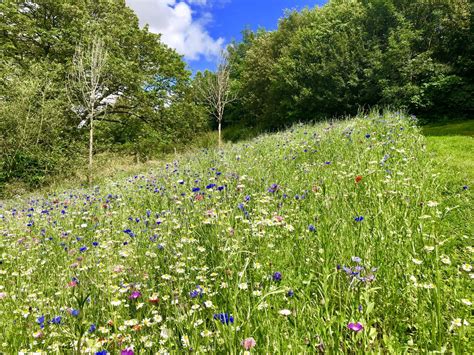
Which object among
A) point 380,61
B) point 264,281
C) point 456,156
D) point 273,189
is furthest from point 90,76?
point 380,61

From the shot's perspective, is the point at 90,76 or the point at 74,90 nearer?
the point at 90,76

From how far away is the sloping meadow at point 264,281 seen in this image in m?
1.54

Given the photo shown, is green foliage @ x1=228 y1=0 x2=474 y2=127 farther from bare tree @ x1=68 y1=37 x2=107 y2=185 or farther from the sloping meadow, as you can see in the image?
the sloping meadow

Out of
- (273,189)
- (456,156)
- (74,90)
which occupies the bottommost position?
(273,189)

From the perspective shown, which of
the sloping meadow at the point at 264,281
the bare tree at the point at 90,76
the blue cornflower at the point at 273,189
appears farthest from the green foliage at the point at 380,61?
the sloping meadow at the point at 264,281

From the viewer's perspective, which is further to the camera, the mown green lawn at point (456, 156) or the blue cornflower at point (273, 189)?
the mown green lawn at point (456, 156)

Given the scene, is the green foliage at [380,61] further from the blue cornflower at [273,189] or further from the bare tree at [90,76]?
the blue cornflower at [273,189]

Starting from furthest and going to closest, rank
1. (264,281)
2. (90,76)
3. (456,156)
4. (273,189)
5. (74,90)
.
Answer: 1. (74,90)
2. (90,76)
3. (456,156)
4. (273,189)
5. (264,281)

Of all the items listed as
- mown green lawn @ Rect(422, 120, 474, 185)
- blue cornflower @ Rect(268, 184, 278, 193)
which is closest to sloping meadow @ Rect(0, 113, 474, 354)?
blue cornflower @ Rect(268, 184, 278, 193)

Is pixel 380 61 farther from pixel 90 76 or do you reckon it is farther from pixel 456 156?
pixel 90 76

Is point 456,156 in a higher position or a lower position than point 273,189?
higher

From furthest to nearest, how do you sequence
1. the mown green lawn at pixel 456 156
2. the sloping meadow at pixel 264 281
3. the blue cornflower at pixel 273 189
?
the mown green lawn at pixel 456 156 < the blue cornflower at pixel 273 189 < the sloping meadow at pixel 264 281

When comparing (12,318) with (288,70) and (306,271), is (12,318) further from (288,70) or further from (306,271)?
(288,70)

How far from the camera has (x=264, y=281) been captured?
6.87ft
